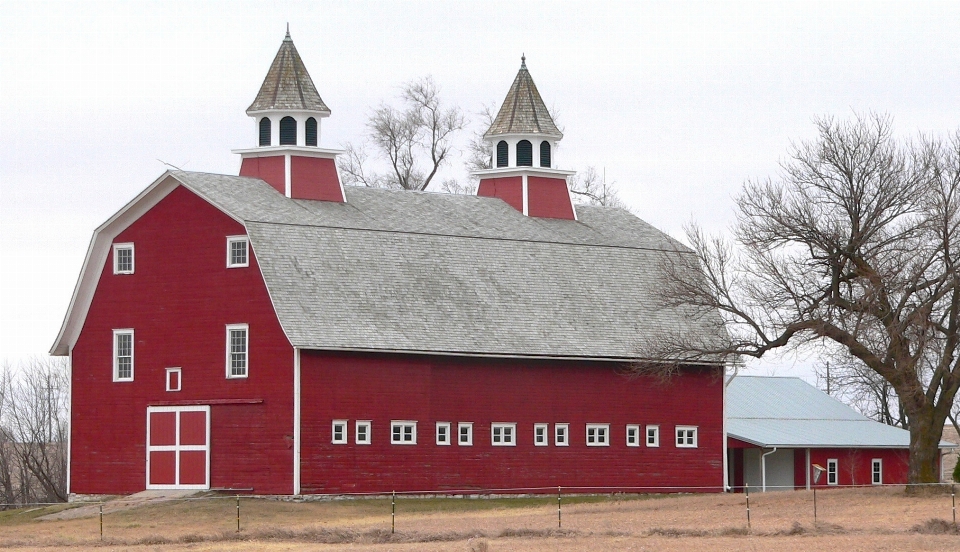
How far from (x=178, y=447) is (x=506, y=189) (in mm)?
14833

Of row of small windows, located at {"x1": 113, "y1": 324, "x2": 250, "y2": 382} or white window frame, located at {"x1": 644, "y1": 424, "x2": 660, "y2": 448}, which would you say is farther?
white window frame, located at {"x1": 644, "y1": 424, "x2": 660, "y2": 448}

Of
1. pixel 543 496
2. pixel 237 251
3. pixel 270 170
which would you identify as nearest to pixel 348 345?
pixel 237 251

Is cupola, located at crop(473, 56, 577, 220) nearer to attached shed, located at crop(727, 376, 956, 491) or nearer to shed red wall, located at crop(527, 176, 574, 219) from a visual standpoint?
shed red wall, located at crop(527, 176, 574, 219)

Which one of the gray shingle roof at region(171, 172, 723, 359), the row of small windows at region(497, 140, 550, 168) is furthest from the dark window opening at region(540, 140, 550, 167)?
the gray shingle roof at region(171, 172, 723, 359)

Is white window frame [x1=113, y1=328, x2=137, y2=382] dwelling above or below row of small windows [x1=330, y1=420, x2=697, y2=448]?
above

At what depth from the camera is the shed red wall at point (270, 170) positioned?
50.1 metres

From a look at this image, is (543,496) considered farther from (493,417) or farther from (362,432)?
(362,432)

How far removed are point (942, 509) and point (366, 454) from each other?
1454cm

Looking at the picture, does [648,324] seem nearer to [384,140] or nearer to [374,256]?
[374,256]

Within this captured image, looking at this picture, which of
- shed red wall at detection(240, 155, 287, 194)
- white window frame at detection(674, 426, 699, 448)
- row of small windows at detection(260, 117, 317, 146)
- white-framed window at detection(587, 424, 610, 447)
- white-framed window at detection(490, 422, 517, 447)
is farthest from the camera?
white window frame at detection(674, 426, 699, 448)

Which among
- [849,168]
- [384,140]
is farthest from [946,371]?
[384,140]

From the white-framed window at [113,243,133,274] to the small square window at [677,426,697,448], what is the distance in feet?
53.2

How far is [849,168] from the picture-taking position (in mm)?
43688

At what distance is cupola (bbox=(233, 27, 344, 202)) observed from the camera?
5009 centimetres
